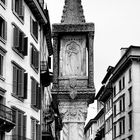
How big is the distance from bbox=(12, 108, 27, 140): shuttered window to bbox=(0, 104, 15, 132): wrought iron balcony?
1.63 meters

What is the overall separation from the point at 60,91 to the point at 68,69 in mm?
A: 610

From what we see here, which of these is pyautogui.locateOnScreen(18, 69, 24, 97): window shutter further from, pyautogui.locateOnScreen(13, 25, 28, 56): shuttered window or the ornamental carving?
the ornamental carving

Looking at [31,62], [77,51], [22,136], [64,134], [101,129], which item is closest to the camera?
[64,134]

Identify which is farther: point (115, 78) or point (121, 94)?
point (115, 78)

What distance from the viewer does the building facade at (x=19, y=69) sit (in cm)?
2686

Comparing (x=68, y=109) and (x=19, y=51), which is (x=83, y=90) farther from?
(x=19, y=51)

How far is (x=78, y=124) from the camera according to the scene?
402 inches

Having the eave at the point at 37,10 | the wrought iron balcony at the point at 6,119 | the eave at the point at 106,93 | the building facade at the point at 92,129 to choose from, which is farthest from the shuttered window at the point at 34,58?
the building facade at the point at 92,129

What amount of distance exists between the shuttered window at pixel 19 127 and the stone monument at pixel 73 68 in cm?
1765

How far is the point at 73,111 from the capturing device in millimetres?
10195

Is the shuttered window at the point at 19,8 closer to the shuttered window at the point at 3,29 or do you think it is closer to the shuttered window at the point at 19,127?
the shuttered window at the point at 3,29

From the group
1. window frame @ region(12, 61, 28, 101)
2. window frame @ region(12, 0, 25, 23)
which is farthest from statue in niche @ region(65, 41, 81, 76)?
window frame @ region(12, 0, 25, 23)

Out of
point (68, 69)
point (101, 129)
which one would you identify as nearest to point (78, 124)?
point (68, 69)

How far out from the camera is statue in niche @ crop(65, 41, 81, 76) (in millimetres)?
10707
